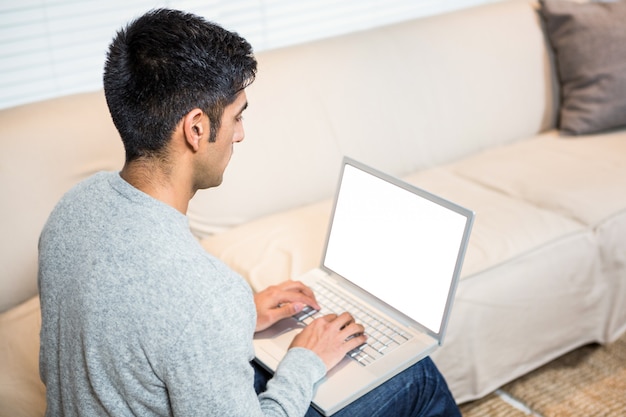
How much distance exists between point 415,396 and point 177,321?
60 cm

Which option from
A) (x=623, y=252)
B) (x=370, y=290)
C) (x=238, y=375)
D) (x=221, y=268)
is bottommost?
(x=623, y=252)

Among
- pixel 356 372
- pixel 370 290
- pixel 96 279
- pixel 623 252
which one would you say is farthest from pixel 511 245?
pixel 96 279

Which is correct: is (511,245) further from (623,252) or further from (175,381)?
(175,381)

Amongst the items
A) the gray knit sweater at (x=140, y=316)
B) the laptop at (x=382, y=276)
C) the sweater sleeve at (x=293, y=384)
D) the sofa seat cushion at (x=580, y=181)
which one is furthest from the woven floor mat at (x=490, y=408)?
the gray knit sweater at (x=140, y=316)

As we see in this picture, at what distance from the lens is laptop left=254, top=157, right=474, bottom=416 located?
144 cm

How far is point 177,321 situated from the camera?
107 cm

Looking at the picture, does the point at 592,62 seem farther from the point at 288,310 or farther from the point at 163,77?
the point at 163,77

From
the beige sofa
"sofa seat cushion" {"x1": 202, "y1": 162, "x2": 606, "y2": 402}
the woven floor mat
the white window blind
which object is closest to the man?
the beige sofa

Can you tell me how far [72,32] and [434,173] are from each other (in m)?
1.12

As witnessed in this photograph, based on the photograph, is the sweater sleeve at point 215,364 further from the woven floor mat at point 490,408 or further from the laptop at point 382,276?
the woven floor mat at point 490,408

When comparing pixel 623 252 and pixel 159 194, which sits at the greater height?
pixel 159 194

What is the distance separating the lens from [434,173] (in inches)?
95.7

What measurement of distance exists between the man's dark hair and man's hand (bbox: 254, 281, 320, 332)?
44 cm

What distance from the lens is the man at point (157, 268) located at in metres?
1.08
